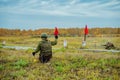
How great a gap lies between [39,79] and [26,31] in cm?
12316

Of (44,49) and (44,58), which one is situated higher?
(44,49)

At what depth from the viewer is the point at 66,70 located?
39.1 feet

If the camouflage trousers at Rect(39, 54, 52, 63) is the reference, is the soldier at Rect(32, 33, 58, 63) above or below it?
above

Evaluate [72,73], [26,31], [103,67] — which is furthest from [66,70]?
[26,31]

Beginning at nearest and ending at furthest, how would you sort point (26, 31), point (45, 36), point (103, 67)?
point (103, 67) → point (45, 36) → point (26, 31)

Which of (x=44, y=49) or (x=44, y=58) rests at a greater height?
(x=44, y=49)

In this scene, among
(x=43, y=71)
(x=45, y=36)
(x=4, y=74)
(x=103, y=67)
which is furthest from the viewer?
(x=45, y=36)

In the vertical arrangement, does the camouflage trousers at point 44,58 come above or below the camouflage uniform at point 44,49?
below

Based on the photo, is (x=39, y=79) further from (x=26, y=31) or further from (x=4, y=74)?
(x=26, y=31)

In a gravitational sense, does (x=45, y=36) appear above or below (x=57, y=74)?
above

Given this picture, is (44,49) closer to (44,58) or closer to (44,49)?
(44,49)

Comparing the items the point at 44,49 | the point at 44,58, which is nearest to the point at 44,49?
the point at 44,49

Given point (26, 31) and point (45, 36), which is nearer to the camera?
point (45, 36)

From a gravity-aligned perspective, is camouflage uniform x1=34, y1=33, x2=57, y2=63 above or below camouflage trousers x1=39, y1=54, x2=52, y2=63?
above
